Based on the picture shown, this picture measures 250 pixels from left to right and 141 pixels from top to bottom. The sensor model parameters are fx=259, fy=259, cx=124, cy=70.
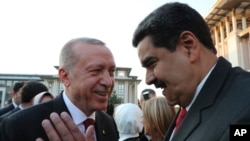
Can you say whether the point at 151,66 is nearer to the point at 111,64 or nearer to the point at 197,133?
the point at 197,133

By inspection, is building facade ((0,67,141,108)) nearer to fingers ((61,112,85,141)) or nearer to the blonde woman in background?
the blonde woman in background

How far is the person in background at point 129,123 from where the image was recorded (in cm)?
368

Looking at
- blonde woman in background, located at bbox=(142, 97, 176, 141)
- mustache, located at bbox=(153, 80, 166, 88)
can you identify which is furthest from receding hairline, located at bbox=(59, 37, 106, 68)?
mustache, located at bbox=(153, 80, 166, 88)

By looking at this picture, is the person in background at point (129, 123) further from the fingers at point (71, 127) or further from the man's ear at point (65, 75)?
the fingers at point (71, 127)

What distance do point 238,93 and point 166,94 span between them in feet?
1.55

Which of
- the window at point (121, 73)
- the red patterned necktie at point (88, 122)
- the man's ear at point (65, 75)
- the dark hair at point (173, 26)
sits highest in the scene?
the window at point (121, 73)

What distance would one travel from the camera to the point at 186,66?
156 cm

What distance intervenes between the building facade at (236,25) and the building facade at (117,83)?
38093 millimetres

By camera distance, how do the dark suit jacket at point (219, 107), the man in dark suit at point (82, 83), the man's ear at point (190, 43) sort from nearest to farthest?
the dark suit jacket at point (219, 107)
the man's ear at point (190, 43)
the man in dark suit at point (82, 83)

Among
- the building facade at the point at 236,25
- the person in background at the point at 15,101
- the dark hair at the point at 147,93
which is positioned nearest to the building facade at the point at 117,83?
the building facade at the point at 236,25

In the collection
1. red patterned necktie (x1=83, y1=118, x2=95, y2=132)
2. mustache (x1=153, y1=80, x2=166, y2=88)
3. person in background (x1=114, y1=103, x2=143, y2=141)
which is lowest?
person in background (x1=114, y1=103, x2=143, y2=141)

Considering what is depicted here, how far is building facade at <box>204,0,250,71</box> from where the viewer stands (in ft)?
84.2

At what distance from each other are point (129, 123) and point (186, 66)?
2.28 meters

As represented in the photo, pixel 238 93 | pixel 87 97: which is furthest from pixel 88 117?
pixel 238 93
